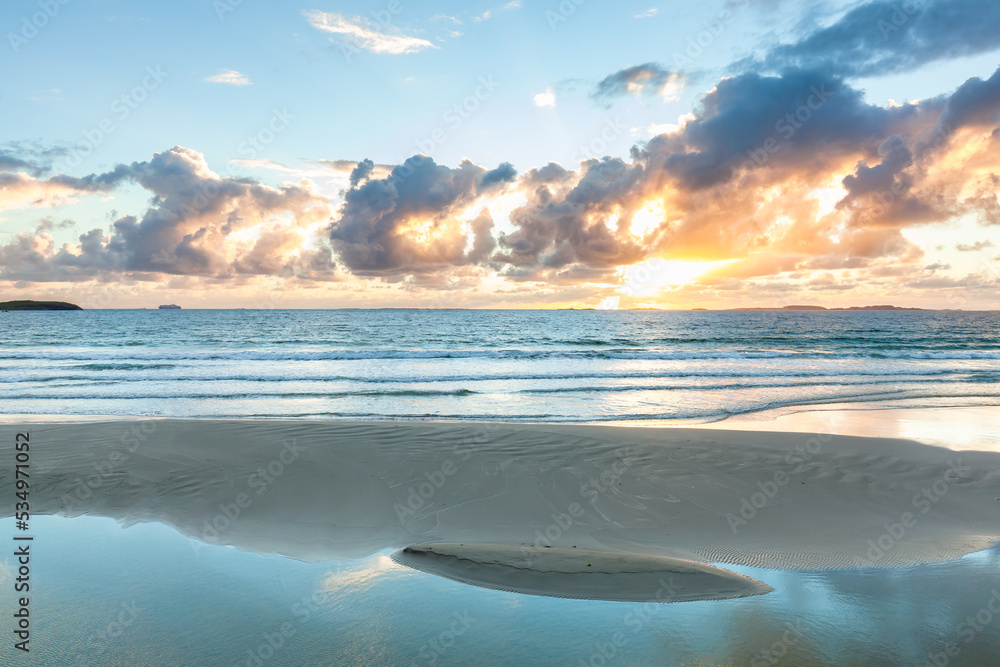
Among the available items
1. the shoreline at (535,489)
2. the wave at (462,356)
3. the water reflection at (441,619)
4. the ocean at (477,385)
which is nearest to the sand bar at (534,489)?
the shoreline at (535,489)

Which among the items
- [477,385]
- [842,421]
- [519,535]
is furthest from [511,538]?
[477,385]

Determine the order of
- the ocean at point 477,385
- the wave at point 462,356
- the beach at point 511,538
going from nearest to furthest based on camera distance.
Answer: the beach at point 511,538 < the ocean at point 477,385 < the wave at point 462,356

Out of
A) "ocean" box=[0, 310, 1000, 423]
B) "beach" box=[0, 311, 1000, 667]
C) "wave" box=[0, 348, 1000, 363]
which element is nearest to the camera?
"beach" box=[0, 311, 1000, 667]

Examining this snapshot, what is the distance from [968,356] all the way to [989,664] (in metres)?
40.7

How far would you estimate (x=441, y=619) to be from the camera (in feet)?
12.2

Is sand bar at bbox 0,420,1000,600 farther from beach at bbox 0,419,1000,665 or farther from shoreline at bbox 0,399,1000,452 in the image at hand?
shoreline at bbox 0,399,1000,452

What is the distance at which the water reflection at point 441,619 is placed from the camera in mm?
3301

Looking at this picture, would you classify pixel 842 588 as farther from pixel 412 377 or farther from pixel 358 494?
pixel 412 377

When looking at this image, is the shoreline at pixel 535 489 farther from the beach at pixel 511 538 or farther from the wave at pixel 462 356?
the wave at pixel 462 356

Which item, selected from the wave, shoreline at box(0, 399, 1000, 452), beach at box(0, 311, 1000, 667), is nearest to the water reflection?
beach at box(0, 311, 1000, 667)

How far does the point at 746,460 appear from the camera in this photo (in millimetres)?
8414

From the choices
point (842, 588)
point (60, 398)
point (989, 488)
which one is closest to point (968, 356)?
point (989, 488)

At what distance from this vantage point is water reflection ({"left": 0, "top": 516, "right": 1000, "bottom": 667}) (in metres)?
3.30

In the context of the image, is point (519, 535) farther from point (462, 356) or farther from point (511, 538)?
point (462, 356)
